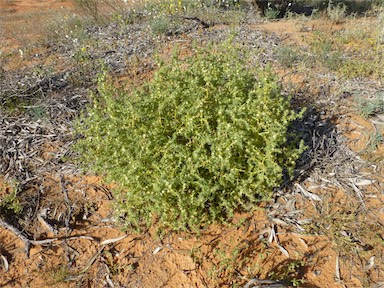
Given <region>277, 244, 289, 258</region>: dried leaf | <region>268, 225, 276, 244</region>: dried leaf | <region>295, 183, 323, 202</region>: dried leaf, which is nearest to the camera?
<region>277, 244, 289, 258</region>: dried leaf

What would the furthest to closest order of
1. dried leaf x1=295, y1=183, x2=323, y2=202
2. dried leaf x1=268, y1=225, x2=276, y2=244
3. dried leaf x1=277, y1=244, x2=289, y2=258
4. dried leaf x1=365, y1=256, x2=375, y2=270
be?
dried leaf x1=295, y1=183, x2=323, y2=202, dried leaf x1=268, y1=225, x2=276, y2=244, dried leaf x1=277, y1=244, x2=289, y2=258, dried leaf x1=365, y1=256, x2=375, y2=270

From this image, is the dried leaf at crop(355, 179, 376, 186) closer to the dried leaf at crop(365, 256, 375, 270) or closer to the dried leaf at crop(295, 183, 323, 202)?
the dried leaf at crop(295, 183, 323, 202)

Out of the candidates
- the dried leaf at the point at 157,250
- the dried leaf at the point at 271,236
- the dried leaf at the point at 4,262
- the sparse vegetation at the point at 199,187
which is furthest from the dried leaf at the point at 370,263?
the dried leaf at the point at 4,262

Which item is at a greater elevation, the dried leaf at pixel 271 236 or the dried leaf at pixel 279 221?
the dried leaf at pixel 279 221

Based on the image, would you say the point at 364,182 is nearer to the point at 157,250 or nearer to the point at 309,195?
the point at 309,195

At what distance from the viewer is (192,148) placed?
3.00 m

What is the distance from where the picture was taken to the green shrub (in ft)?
9.13

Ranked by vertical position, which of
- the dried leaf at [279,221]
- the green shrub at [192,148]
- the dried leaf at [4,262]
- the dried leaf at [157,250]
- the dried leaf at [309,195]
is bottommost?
the dried leaf at [4,262]

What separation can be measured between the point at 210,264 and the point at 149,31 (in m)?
5.69

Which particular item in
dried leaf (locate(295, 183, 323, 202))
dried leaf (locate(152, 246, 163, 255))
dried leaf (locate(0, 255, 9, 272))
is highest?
dried leaf (locate(295, 183, 323, 202))

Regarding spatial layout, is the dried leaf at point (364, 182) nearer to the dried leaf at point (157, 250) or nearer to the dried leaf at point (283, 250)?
the dried leaf at point (283, 250)

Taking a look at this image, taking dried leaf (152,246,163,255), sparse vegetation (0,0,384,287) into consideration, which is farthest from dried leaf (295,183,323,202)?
dried leaf (152,246,163,255)

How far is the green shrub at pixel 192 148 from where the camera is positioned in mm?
2783

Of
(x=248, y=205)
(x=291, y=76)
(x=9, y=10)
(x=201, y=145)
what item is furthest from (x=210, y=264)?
(x=9, y=10)
